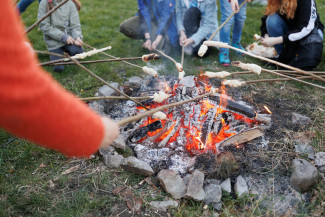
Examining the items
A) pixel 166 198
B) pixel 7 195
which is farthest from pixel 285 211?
pixel 7 195

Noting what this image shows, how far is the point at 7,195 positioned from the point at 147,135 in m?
1.51

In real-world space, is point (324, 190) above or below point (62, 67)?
below

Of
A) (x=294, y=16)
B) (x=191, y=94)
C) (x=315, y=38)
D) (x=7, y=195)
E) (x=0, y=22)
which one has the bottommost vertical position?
(x=7, y=195)

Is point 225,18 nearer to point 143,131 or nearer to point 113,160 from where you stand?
point 143,131

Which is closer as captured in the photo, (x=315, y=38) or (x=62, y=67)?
(x=315, y=38)

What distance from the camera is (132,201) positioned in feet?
7.70

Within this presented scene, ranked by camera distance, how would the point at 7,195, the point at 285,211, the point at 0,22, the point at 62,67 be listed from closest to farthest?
the point at 0,22 < the point at 285,211 < the point at 7,195 < the point at 62,67

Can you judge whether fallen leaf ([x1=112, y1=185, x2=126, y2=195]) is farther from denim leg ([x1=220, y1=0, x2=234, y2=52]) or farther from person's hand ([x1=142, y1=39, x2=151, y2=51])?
denim leg ([x1=220, y1=0, x2=234, y2=52])

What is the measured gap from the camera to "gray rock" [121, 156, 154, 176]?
2.53m

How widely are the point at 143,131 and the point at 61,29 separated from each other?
3.00 metres

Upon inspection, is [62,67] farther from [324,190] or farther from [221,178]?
[324,190]

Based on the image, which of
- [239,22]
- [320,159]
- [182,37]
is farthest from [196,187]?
[239,22]

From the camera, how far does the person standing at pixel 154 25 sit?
5.16 metres

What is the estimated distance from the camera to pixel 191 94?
11.1 ft
